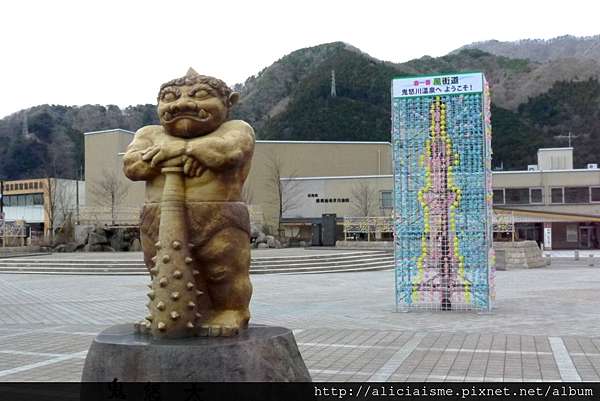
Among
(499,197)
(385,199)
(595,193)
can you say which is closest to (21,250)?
(385,199)

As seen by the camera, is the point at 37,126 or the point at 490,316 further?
the point at 37,126

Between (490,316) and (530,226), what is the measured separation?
32331mm

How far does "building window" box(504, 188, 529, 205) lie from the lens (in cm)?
4175

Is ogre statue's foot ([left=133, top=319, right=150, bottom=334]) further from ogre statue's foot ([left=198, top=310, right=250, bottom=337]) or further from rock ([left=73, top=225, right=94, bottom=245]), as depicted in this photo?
rock ([left=73, top=225, right=94, bottom=245])

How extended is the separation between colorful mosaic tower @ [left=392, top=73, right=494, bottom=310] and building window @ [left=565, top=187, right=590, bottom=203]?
105 ft

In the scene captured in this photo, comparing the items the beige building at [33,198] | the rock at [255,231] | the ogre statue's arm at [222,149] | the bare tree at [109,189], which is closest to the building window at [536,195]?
the rock at [255,231]

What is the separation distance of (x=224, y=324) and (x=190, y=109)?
1.77 m

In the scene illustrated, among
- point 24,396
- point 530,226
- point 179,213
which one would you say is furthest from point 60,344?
point 530,226

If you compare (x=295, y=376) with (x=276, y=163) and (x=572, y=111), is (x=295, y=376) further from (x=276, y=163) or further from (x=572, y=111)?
(x=572, y=111)

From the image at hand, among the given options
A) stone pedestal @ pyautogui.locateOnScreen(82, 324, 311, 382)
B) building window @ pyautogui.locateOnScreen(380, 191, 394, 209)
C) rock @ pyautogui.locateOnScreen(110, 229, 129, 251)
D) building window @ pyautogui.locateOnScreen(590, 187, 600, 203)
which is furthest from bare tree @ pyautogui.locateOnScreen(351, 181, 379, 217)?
stone pedestal @ pyautogui.locateOnScreen(82, 324, 311, 382)

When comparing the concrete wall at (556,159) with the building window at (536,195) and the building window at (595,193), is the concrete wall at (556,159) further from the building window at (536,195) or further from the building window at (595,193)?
the building window at (595,193)

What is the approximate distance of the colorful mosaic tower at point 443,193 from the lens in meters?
11.7

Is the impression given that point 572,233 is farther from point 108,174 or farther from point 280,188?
point 108,174

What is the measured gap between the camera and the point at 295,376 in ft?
15.1
